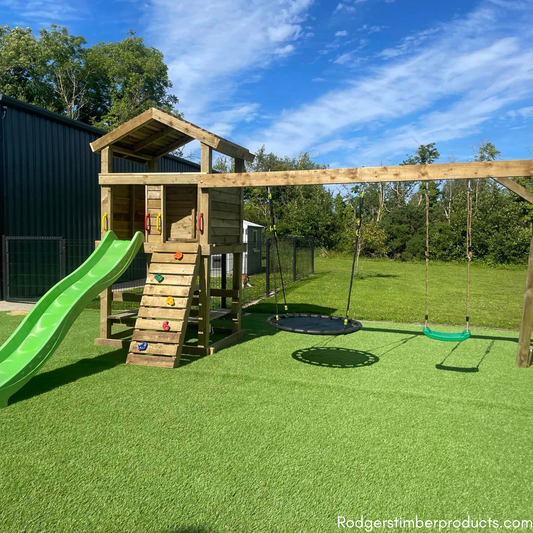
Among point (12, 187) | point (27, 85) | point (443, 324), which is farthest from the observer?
point (27, 85)

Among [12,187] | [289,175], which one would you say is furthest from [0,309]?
[289,175]

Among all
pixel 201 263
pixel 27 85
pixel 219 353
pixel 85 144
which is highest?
pixel 27 85

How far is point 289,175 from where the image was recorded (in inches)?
227

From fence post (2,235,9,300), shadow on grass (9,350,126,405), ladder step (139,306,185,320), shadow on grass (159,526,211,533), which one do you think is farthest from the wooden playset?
fence post (2,235,9,300)

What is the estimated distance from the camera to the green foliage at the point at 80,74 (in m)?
36.4

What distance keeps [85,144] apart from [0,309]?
5865mm

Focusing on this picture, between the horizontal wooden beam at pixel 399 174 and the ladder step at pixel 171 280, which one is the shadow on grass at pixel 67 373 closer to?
the ladder step at pixel 171 280

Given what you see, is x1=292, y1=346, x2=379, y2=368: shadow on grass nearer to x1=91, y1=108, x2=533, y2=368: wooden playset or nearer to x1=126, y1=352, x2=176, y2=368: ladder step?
x1=91, y1=108, x2=533, y2=368: wooden playset

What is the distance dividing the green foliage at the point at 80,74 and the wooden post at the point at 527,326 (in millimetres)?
33928

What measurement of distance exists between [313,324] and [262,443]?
2.29m

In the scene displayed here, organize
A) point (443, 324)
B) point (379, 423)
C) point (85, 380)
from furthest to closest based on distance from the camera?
point (443, 324) → point (85, 380) → point (379, 423)

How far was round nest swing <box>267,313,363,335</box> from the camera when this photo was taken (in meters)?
5.16

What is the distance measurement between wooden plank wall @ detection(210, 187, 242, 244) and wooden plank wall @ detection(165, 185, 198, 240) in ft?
1.37

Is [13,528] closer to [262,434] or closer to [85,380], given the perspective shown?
[262,434]
